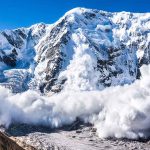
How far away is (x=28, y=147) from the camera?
10762 centimetres

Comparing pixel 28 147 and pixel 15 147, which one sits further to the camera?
pixel 28 147

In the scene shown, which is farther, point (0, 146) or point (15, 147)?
point (15, 147)

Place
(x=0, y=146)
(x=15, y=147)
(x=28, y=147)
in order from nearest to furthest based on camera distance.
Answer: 1. (x=0, y=146)
2. (x=15, y=147)
3. (x=28, y=147)

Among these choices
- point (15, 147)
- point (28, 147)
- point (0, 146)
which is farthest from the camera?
point (28, 147)

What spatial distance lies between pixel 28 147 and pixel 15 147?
987 inches

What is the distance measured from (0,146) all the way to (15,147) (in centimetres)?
676

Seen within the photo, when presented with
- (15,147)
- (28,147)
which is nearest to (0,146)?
(15,147)

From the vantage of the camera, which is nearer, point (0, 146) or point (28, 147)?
point (0, 146)

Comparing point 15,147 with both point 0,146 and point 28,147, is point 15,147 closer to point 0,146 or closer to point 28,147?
point 0,146

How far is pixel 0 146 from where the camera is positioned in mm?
76312

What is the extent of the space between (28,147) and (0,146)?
3168cm
